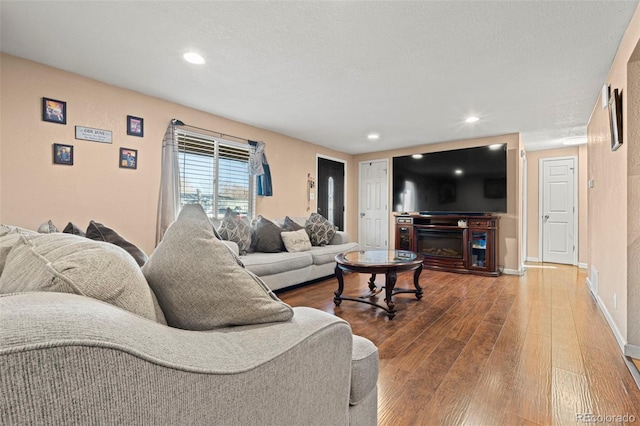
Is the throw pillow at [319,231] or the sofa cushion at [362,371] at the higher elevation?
the throw pillow at [319,231]

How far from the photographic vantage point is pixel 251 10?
195 centimetres

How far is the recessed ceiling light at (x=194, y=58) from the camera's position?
8.18 feet

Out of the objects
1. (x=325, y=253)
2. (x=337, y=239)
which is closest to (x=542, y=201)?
(x=337, y=239)

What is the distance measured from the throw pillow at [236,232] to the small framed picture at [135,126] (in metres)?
1.30

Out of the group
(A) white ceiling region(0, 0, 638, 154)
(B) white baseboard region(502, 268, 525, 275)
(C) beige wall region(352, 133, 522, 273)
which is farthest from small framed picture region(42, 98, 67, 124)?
(B) white baseboard region(502, 268, 525, 275)

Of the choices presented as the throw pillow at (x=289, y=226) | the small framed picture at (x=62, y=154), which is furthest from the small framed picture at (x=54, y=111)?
the throw pillow at (x=289, y=226)

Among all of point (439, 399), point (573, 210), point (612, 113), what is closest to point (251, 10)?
point (439, 399)

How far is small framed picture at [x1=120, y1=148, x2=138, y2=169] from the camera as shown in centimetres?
319

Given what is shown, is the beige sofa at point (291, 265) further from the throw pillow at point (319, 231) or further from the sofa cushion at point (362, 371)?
the sofa cushion at point (362, 371)

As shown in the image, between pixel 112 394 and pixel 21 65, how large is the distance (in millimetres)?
3486

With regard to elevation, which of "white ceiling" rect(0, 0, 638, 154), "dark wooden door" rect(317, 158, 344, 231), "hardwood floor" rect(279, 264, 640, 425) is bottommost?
"hardwood floor" rect(279, 264, 640, 425)

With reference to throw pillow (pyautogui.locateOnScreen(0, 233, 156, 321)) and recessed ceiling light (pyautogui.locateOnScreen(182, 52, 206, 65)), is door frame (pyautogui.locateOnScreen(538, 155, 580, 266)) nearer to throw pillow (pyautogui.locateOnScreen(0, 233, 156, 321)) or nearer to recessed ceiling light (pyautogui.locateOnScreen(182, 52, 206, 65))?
recessed ceiling light (pyautogui.locateOnScreen(182, 52, 206, 65))

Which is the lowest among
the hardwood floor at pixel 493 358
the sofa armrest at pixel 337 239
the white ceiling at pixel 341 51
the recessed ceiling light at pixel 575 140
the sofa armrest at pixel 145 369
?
the hardwood floor at pixel 493 358

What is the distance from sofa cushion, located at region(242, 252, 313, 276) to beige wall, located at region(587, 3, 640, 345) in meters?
2.86
